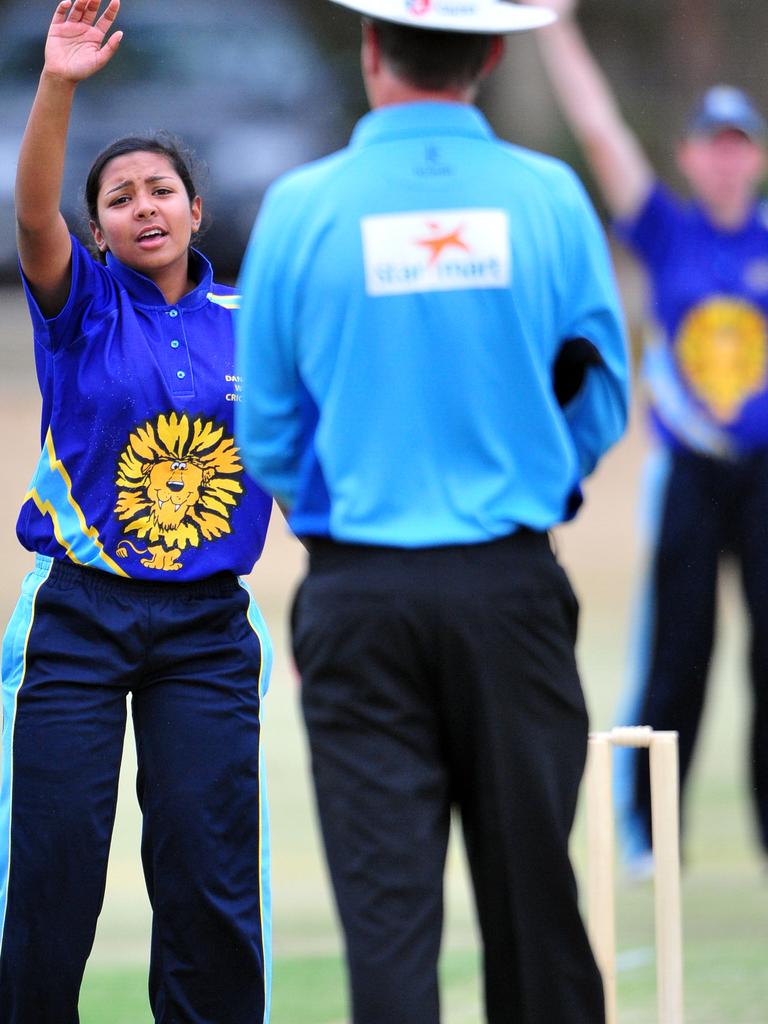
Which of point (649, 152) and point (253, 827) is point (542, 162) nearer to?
point (253, 827)

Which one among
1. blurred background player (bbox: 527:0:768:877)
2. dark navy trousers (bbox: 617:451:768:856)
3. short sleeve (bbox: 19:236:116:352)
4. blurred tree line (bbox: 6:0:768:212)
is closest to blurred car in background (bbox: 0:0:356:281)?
blurred tree line (bbox: 6:0:768:212)

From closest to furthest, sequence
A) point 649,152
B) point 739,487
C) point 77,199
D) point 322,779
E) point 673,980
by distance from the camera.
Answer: point 322,779 → point 673,980 → point 77,199 → point 739,487 → point 649,152

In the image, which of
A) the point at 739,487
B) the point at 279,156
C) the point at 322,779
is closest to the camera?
the point at 322,779

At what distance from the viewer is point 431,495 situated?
247 centimetres

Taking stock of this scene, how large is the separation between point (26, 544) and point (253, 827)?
591 millimetres

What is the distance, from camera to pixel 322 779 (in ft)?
8.28

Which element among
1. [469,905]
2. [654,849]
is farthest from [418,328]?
[469,905]

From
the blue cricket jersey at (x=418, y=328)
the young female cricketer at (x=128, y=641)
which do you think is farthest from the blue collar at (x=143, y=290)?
the blue cricket jersey at (x=418, y=328)

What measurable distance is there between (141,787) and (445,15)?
1.39 m

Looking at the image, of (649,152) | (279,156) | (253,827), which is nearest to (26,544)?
(253,827)

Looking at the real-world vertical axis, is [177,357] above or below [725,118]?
below

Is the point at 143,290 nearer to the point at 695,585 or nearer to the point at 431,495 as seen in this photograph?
the point at 431,495

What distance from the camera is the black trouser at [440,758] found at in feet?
8.09

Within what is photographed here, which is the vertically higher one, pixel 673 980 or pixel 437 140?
pixel 437 140
